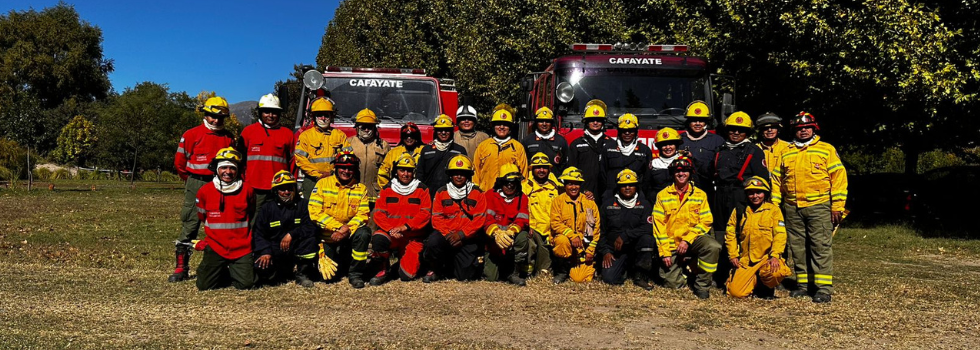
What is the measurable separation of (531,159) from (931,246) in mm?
8284

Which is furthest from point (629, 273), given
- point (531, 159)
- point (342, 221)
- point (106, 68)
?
point (106, 68)

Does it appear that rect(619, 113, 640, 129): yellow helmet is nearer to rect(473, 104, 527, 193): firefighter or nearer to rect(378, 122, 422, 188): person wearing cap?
rect(473, 104, 527, 193): firefighter

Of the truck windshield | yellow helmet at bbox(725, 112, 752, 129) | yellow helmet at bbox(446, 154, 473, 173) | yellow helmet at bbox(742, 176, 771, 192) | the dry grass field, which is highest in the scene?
A: the truck windshield

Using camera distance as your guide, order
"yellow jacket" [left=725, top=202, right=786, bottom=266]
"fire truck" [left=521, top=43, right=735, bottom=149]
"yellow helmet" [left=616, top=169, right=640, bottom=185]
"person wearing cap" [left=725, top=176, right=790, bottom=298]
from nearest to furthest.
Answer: "person wearing cap" [left=725, top=176, right=790, bottom=298] < "yellow jacket" [left=725, top=202, right=786, bottom=266] < "yellow helmet" [left=616, top=169, right=640, bottom=185] < "fire truck" [left=521, top=43, right=735, bottom=149]

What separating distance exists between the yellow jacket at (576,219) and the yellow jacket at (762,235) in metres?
1.44

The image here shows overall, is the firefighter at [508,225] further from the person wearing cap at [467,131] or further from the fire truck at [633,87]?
the fire truck at [633,87]

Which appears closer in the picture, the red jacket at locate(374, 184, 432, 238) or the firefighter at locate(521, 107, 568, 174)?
the red jacket at locate(374, 184, 432, 238)

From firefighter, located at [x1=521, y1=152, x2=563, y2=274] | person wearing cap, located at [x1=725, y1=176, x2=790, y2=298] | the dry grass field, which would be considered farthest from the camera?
firefighter, located at [x1=521, y1=152, x2=563, y2=274]

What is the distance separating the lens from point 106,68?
65688 mm

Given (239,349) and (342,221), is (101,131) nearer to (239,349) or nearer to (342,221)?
(342,221)

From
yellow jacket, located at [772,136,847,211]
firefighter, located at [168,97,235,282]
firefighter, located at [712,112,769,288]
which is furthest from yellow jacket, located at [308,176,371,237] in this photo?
yellow jacket, located at [772,136,847,211]

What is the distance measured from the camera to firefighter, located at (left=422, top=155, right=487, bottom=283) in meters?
7.89

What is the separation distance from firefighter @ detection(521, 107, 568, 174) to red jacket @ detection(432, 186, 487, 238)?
1249 millimetres

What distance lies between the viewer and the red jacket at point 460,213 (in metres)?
7.98
